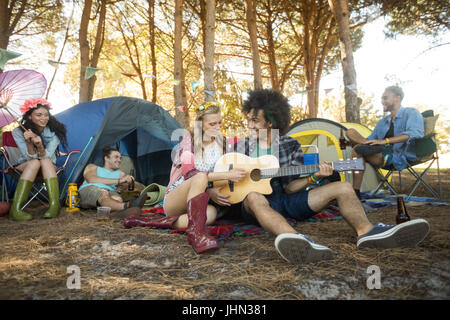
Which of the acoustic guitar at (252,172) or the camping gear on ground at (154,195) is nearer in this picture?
the acoustic guitar at (252,172)

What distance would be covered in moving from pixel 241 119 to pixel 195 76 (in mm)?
3140

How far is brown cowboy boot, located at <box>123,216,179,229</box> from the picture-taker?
8.28 ft

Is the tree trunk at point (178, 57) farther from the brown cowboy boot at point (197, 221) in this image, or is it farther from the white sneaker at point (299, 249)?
the white sneaker at point (299, 249)

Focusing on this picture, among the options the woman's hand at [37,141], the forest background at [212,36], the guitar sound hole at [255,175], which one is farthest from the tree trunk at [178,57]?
the guitar sound hole at [255,175]

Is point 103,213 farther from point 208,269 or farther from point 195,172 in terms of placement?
point 208,269

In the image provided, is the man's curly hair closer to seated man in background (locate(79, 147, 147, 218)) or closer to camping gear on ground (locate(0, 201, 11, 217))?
seated man in background (locate(79, 147, 147, 218))

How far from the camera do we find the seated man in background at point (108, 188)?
3.43 meters

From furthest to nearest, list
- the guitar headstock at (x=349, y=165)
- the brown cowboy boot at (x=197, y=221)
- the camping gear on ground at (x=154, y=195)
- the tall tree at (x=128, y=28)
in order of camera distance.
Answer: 1. the tall tree at (x=128, y=28)
2. the camping gear on ground at (x=154, y=195)
3. the guitar headstock at (x=349, y=165)
4. the brown cowboy boot at (x=197, y=221)

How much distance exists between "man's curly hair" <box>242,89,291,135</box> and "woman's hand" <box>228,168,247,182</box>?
0.62 metres

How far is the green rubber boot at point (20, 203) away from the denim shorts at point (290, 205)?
2.50 m

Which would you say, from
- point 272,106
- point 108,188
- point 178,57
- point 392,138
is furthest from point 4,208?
point 392,138

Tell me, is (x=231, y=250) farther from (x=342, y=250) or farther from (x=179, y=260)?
(x=342, y=250)

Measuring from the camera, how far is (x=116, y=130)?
4.38m

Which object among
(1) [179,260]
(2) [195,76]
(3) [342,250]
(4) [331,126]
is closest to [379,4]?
(4) [331,126]
